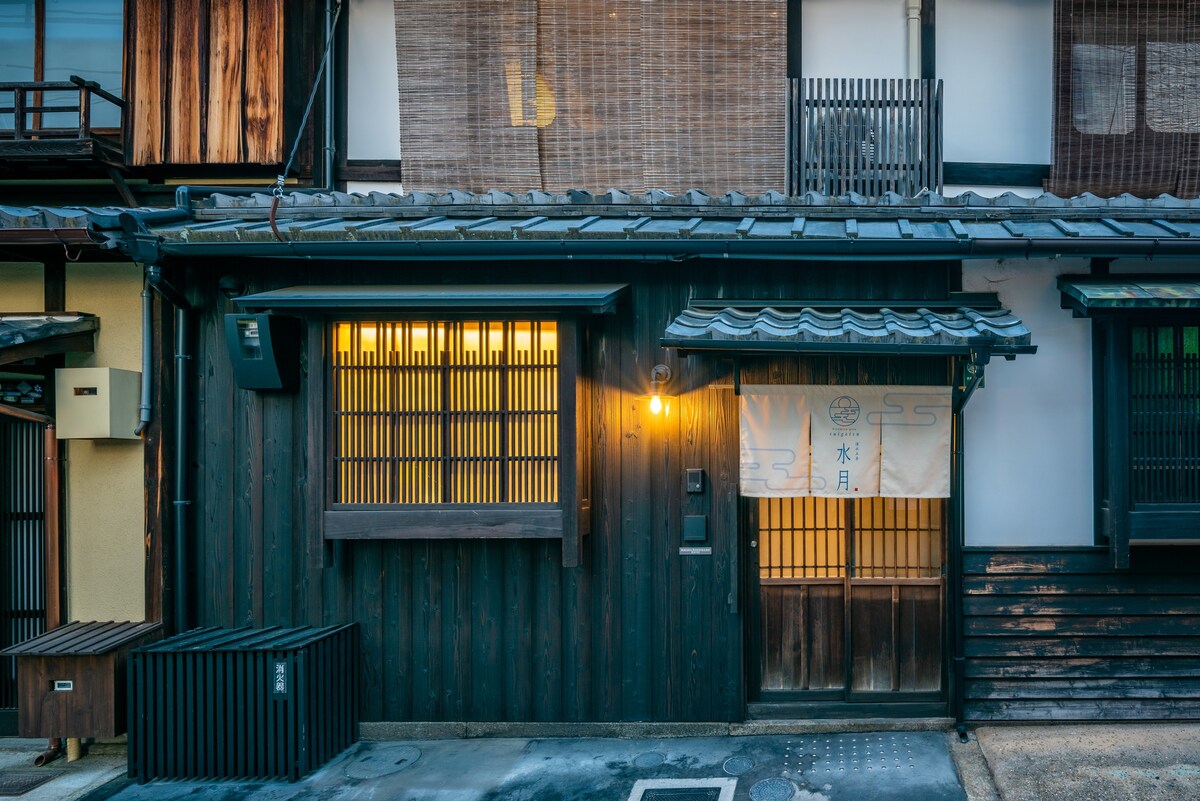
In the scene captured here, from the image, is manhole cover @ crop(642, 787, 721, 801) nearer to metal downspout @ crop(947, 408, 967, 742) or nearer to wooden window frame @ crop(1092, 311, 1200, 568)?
metal downspout @ crop(947, 408, 967, 742)

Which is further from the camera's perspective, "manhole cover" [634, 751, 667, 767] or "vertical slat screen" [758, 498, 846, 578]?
"vertical slat screen" [758, 498, 846, 578]

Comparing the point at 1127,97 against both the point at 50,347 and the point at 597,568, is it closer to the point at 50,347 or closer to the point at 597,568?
the point at 597,568

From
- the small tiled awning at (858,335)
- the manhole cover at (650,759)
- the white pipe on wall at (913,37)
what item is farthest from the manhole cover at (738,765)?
the white pipe on wall at (913,37)

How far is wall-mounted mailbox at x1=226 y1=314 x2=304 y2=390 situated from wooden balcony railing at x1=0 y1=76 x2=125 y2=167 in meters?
2.21

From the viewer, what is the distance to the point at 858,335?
6.31m

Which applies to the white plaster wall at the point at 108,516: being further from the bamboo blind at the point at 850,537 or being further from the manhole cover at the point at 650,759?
the bamboo blind at the point at 850,537

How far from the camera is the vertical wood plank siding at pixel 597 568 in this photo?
743cm

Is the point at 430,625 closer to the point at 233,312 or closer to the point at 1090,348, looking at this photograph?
the point at 233,312

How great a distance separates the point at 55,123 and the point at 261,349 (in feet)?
12.0

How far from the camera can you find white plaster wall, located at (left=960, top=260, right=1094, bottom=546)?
7.36 m

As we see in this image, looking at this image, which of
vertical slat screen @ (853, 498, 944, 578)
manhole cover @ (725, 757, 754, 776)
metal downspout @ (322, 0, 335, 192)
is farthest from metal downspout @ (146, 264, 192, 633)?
vertical slat screen @ (853, 498, 944, 578)

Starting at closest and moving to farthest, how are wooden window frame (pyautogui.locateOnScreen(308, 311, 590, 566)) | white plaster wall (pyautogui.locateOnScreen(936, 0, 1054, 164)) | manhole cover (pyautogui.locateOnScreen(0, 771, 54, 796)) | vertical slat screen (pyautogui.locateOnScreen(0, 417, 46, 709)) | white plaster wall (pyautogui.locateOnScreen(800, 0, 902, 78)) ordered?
manhole cover (pyautogui.locateOnScreen(0, 771, 54, 796)), wooden window frame (pyautogui.locateOnScreen(308, 311, 590, 566)), vertical slat screen (pyautogui.locateOnScreen(0, 417, 46, 709)), white plaster wall (pyautogui.locateOnScreen(936, 0, 1054, 164)), white plaster wall (pyautogui.locateOnScreen(800, 0, 902, 78))

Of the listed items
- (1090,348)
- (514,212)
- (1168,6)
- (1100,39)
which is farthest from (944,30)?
(514,212)

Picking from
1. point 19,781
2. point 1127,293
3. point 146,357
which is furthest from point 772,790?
point 146,357
